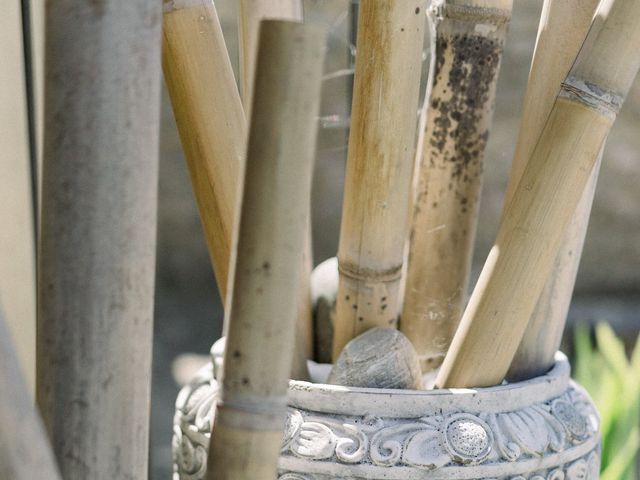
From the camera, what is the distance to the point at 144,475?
0.34 meters

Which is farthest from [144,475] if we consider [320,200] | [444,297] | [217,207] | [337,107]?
[320,200]

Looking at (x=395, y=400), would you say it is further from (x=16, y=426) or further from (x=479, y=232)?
(x=479, y=232)

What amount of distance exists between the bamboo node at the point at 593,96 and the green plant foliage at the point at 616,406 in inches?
17.0

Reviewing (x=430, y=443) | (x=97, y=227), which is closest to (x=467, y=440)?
(x=430, y=443)

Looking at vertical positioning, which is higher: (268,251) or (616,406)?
(268,251)

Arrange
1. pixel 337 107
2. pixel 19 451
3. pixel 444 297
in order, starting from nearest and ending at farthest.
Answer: pixel 19 451
pixel 444 297
pixel 337 107

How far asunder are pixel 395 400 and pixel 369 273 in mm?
93

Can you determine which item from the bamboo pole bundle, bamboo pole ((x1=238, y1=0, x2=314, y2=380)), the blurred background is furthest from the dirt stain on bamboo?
the blurred background

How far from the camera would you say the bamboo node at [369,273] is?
53 cm

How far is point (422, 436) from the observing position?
457 mm

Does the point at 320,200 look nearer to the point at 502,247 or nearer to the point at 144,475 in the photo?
the point at 502,247

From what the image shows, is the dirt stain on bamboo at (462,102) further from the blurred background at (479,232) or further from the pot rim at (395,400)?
the blurred background at (479,232)

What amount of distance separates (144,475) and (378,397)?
161 millimetres

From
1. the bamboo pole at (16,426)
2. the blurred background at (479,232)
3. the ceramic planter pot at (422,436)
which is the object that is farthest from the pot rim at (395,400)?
the blurred background at (479,232)
